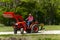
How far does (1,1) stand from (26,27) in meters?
17.6

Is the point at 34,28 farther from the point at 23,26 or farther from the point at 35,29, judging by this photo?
the point at 23,26

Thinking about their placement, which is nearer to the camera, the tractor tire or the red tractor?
the red tractor

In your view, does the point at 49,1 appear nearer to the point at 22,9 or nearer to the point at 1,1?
the point at 22,9

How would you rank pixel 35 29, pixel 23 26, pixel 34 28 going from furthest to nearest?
pixel 35 29 < pixel 34 28 < pixel 23 26

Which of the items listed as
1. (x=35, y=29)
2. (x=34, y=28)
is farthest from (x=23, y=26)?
(x=35, y=29)

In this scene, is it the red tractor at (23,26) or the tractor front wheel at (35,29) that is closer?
the red tractor at (23,26)

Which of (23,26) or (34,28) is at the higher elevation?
(23,26)

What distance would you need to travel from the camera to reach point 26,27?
17.4m

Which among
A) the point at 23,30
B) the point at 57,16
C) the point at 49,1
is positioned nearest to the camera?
the point at 23,30

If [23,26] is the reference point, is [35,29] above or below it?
below

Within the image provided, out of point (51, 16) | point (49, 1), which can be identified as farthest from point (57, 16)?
point (49, 1)

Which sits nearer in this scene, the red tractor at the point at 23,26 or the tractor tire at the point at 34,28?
the red tractor at the point at 23,26

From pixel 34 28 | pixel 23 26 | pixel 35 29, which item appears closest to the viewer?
pixel 23 26

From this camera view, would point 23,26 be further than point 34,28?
No
